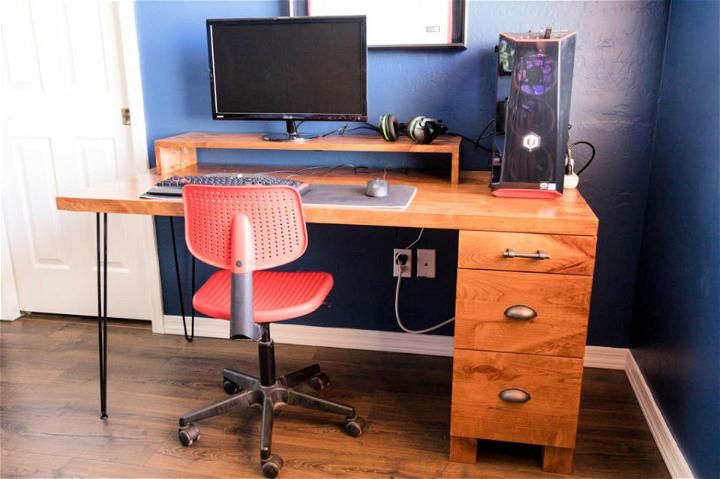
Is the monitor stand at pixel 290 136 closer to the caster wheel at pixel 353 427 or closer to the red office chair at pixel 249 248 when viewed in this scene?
the red office chair at pixel 249 248

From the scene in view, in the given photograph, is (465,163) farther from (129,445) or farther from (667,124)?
(129,445)

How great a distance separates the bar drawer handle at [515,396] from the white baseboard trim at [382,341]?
1.95 feet

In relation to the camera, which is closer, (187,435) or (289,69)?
(187,435)

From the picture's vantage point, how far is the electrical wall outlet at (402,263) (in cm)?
230

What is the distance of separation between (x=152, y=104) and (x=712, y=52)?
1928mm

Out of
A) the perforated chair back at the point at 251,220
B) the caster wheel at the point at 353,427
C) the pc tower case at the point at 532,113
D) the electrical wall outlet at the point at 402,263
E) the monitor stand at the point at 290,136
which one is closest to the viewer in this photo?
the perforated chair back at the point at 251,220

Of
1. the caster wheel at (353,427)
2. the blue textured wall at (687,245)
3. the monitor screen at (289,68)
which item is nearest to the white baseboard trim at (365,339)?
the blue textured wall at (687,245)

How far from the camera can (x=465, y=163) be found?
2189 millimetres

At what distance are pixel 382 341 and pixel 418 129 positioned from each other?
918 millimetres

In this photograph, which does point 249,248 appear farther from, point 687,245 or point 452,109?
point 687,245

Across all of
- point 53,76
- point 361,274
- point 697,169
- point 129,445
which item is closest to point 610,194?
point 697,169

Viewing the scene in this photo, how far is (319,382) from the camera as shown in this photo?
6.95 ft

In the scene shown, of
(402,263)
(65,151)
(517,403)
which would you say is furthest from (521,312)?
(65,151)

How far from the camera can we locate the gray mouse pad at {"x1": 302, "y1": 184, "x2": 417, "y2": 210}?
1639 mm
